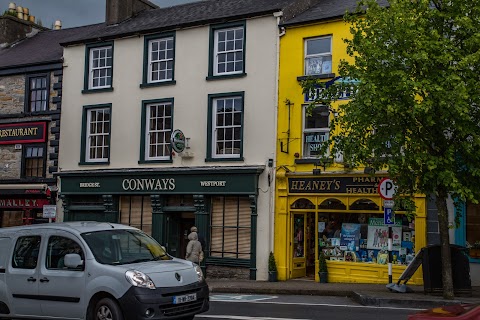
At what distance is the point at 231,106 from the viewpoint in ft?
73.2

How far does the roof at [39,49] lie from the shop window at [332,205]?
1289 centimetres

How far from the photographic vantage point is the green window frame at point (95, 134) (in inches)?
986

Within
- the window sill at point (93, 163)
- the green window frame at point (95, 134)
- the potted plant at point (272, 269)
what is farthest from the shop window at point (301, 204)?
the green window frame at point (95, 134)

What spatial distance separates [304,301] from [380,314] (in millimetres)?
3117

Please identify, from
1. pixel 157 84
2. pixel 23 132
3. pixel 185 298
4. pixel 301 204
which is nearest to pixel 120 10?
pixel 157 84

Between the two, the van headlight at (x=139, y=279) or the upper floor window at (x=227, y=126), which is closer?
the van headlight at (x=139, y=279)

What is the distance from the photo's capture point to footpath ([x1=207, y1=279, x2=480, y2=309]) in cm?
1441

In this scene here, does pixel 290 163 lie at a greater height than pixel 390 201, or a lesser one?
greater

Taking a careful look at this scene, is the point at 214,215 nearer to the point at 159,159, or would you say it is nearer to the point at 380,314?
the point at 159,159

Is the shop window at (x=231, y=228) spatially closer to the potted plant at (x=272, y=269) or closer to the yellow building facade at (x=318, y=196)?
the potted plant at (x=272, y=269)

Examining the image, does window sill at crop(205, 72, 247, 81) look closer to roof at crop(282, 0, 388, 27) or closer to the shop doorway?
roof at crop(282, 0, 388, 27)

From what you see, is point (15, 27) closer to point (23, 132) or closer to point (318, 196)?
point (23, 132)

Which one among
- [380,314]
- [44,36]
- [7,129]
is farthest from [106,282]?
[44,36]

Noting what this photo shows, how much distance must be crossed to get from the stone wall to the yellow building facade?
1.37 metres
